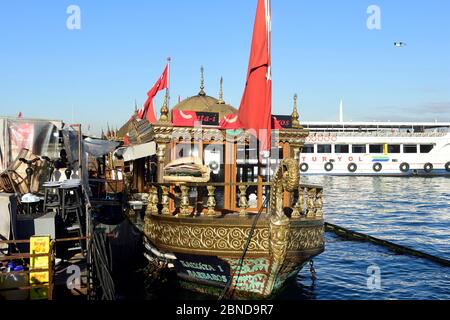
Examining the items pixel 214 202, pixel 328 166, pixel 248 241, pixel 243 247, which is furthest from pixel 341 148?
pixel 248 241

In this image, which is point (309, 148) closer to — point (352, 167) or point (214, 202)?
point (352, 167)

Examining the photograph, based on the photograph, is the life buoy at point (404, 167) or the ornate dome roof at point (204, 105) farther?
the life buoy at point (404, 167)

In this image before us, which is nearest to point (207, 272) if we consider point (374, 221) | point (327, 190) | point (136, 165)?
point (136, 165)

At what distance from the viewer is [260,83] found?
34.7 ft

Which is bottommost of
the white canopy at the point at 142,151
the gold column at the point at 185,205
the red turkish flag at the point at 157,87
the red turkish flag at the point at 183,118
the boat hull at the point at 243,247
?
the boat hull at the point at 243,247

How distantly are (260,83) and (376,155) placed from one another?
190 ft

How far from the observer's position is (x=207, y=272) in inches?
452

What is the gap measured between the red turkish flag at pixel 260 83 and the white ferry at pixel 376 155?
54.2 metres

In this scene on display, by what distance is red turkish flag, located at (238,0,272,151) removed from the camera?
34.4 feet

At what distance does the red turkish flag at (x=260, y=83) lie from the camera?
34.4 ft

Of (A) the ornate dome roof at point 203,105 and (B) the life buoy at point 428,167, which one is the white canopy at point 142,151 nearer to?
(A) the ornate dome roof at point 203,105

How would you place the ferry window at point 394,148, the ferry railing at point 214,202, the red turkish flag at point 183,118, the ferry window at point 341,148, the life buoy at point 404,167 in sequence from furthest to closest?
the ferry window at point 341,148 < the ferry window at point 394,148 < the life buoy at point 404,167 < the red turkish flag at point 183,118 < the ferry railing at point 214,202

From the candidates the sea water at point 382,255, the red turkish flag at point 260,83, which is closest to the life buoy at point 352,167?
the sea water at point 382,255

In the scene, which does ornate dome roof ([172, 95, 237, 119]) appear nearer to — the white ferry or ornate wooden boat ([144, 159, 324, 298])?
ornate wooden boat ([144, 159, 324, 298])
